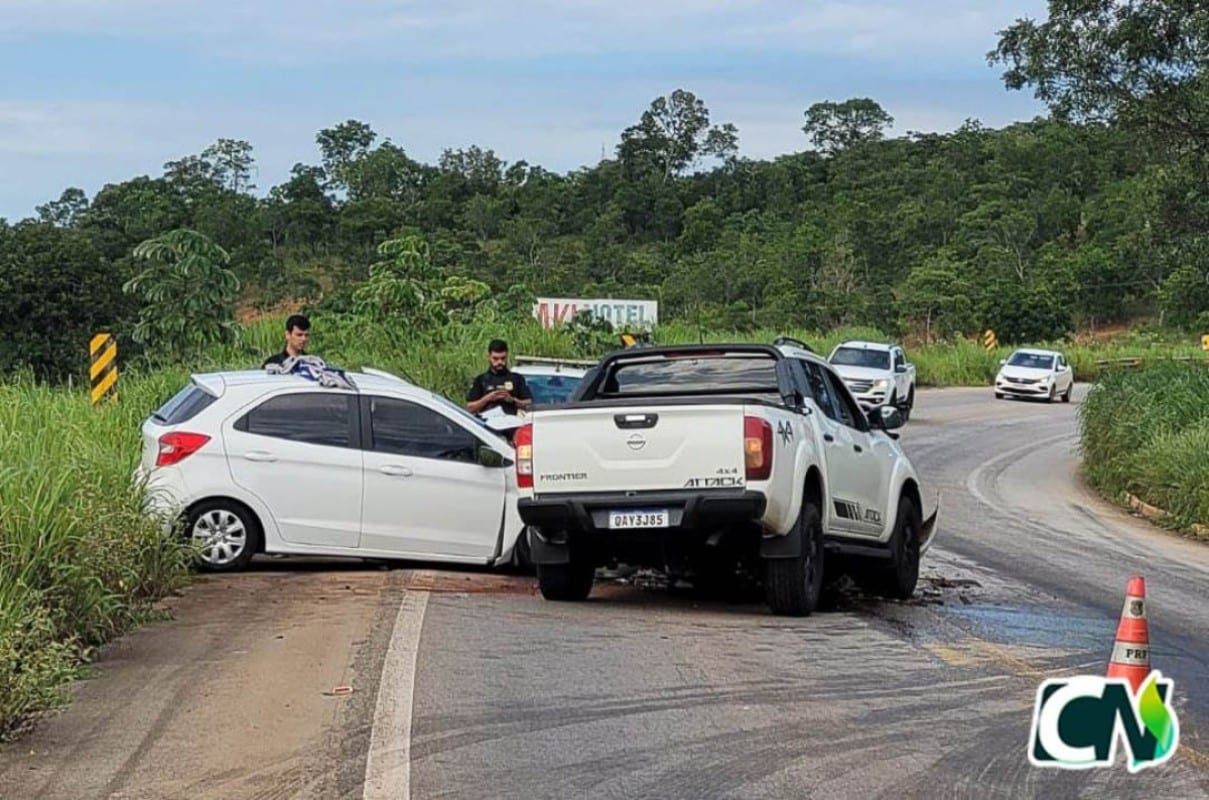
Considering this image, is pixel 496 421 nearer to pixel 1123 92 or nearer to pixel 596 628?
pixel 596 628

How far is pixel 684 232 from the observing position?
76.7 metres

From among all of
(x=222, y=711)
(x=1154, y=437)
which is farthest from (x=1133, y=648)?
(x=1154, y=437)

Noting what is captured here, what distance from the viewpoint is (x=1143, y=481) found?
23.3 metres

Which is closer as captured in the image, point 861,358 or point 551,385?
point 551,385

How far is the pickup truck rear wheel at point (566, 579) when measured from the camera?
12242 millimetres

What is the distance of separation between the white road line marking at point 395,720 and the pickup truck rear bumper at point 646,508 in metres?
1.11

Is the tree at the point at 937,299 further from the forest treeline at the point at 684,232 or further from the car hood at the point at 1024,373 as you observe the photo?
the car hood at the point at 1024,373

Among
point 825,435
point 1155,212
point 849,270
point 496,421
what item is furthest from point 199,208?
point 825,435

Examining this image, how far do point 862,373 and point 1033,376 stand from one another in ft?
42.8

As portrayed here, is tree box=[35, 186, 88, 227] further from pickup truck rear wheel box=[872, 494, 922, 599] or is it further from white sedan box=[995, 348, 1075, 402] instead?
pickup truck rear wheel box=[872, 494, 922, 599]

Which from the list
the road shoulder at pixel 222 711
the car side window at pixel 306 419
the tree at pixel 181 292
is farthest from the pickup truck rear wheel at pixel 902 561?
the tree at pixel 181 292

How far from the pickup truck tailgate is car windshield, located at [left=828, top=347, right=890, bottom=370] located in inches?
1094

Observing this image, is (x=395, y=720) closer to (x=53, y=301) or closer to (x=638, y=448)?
(x=638, y=448)

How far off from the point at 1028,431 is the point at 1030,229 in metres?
38.7
